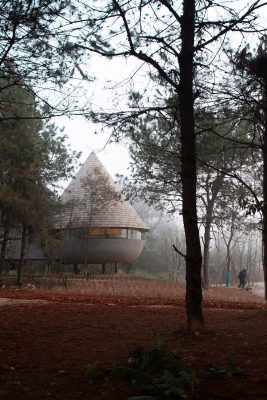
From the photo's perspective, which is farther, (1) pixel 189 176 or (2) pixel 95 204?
(2) pixel 95 204

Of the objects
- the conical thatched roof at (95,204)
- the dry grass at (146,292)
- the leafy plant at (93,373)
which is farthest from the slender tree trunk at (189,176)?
the conical thatched roof at (95,204)

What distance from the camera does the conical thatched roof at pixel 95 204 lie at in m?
20.9

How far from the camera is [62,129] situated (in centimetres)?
1972

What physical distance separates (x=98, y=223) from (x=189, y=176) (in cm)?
1840

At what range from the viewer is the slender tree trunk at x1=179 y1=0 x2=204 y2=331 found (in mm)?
4727

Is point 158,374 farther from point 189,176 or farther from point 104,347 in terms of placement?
point 189,176

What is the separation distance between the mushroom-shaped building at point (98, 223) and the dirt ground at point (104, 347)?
14.1m

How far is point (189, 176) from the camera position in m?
4.86

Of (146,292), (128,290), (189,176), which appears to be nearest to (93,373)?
(189,176)

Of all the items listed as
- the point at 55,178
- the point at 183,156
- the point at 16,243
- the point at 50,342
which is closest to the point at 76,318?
the point at 50,342

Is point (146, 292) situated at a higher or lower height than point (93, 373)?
higher

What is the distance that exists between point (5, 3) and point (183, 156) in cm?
268

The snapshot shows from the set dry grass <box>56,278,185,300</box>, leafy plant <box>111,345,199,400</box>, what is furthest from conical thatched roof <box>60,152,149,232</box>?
leafy plant <box>111,345,199,400</box>

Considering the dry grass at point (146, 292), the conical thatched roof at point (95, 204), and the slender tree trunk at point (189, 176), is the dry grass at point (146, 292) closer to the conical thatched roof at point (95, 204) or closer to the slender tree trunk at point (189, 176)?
the conical thatched roof at point (95, 204)
